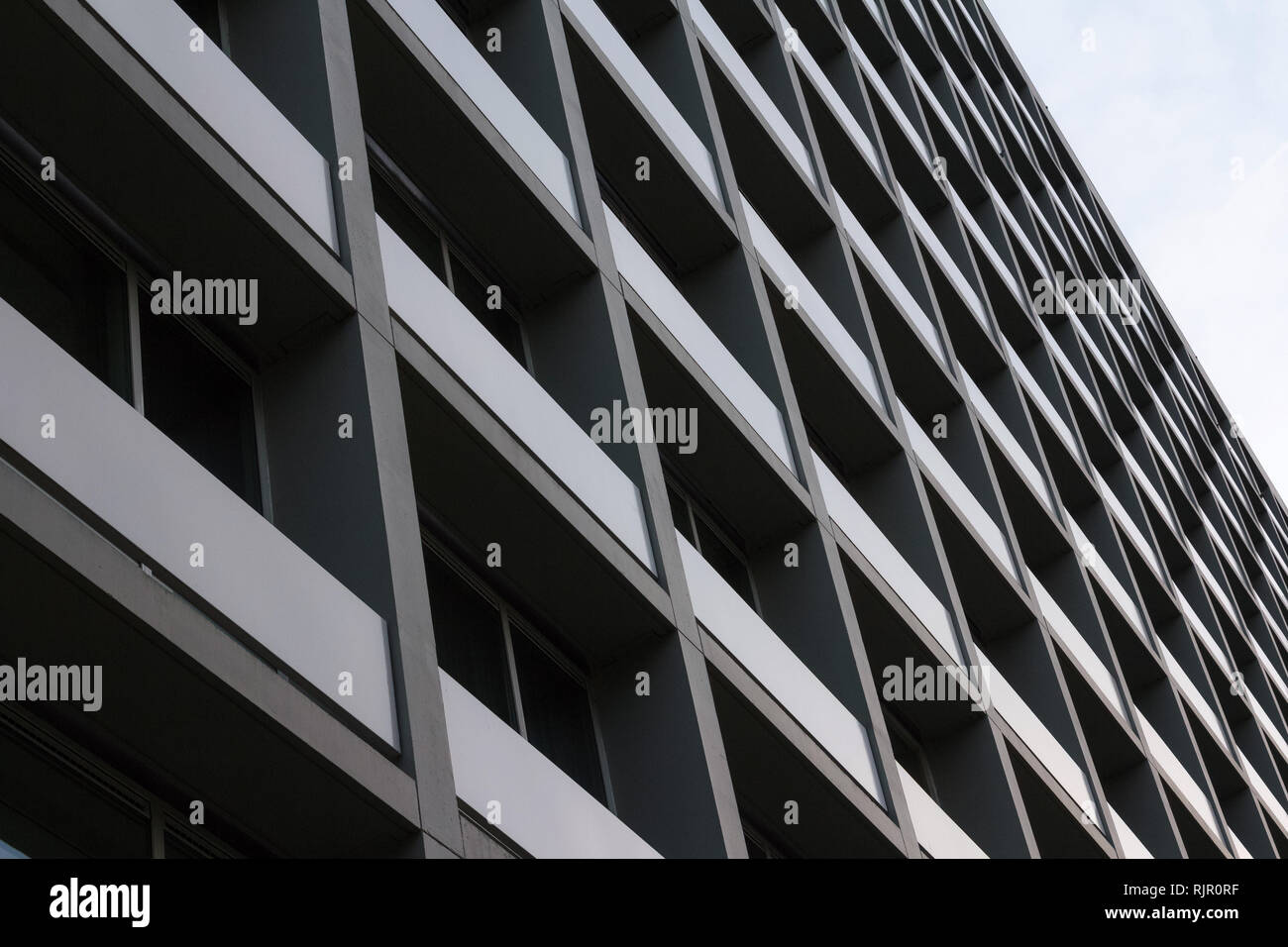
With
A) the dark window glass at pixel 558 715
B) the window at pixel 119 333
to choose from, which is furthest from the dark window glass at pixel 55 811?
the dark window glass at pixel 558 715

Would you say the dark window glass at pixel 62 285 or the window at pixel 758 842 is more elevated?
the dark window glass at pixel 62 285

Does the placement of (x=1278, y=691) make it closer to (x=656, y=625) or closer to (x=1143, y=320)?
(x=1143, y=320)

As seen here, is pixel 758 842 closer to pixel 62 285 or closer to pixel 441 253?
pixel 441 253

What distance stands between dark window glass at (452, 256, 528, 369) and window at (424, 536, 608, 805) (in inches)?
115

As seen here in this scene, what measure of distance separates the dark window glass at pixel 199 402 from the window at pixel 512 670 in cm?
201

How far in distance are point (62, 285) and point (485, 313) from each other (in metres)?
5.44

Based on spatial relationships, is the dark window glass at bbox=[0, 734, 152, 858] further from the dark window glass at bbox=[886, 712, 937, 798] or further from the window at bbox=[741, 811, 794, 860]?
the dark window glass at bbox=[886, 712, 937, 798]

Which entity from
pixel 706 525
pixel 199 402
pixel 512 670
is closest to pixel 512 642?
pixel 512 670

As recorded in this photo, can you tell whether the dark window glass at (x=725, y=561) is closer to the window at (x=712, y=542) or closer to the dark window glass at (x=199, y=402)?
the window at (x=712, y=542)

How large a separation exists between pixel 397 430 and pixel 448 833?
8.99 feet

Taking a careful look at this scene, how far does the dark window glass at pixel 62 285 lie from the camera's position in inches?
379

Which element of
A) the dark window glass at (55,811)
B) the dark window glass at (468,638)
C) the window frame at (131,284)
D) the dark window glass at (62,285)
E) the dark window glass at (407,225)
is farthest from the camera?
the dark window glass at (407,225)

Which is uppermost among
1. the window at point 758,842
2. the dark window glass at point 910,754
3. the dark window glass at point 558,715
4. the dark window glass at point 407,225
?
the dark window glass at point 407,225

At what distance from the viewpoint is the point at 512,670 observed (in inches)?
492
